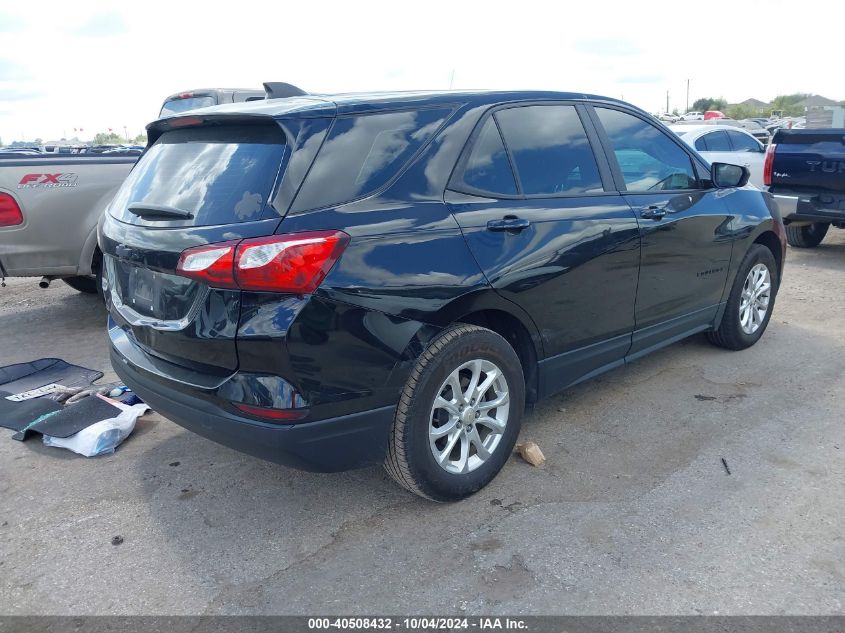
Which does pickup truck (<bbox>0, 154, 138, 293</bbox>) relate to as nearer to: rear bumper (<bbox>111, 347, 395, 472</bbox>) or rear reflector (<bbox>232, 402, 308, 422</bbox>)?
rear bumper (<bbox>111, 347, 395, 472</bbox>)

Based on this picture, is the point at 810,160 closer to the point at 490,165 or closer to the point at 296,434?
the point at 490,165

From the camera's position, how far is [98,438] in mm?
3824

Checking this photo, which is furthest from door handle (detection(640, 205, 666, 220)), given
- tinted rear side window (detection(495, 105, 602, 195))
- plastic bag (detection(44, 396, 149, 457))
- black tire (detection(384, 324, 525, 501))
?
plastic bag (detection(44, 396, 149, 457))

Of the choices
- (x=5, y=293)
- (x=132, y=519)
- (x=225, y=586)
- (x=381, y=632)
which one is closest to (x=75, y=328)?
(x=5, y=293)

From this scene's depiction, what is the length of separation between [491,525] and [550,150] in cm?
188

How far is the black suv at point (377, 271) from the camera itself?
2.66m

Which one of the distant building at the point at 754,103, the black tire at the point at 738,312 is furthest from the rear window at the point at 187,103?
the distant building at the point at 754,103

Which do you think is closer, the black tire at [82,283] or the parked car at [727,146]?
the black tire at [82,283]

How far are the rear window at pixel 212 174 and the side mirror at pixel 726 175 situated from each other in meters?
3.11

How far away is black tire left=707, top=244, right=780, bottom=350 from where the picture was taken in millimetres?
5043

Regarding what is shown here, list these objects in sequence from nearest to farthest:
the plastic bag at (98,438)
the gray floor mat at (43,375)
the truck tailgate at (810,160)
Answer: the plastic bag at (98,438) → the gray floor mat at (43,375) → the truck tailgate at (810,160)

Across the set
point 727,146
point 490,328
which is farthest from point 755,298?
point 727,146

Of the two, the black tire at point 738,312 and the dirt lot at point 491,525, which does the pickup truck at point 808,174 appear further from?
the dirt lot at point 491,525

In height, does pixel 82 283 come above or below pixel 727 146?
below
